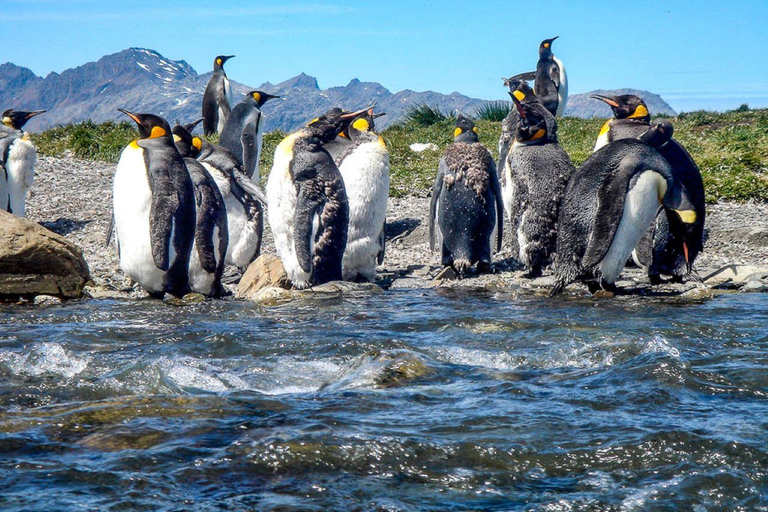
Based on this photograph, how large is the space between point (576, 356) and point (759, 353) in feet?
2.99

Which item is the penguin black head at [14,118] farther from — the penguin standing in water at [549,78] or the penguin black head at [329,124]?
the penguin standing in water at [549,78]

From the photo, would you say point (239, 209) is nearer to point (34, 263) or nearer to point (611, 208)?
point (34, 263)

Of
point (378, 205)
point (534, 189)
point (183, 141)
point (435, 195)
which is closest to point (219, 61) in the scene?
point (183, 141)

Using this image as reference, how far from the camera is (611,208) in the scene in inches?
277

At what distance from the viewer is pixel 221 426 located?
131 inches

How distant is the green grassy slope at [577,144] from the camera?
1096 centimetres

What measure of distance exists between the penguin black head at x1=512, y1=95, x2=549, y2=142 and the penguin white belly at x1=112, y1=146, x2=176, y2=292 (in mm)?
3452

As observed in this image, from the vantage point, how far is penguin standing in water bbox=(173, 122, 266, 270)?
883cm

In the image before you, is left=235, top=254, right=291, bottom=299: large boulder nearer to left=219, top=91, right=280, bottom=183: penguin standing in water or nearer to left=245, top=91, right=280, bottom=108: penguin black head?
left=219, top=91, right=280, bottom=183: penguin standing in water

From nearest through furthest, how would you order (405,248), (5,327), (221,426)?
(221,426)
(5,327)
(405,248)

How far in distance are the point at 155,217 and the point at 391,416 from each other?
4068 mm

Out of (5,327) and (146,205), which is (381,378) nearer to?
(5,327)

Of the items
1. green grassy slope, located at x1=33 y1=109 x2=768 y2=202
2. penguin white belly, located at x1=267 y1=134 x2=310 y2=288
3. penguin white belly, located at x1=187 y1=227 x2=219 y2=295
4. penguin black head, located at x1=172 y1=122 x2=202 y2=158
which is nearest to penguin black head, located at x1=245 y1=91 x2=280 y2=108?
green grassy slope, located at x1=33 y1=109 x2=768 y2=202

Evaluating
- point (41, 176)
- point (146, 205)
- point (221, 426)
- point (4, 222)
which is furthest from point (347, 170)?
point (41, 176)
